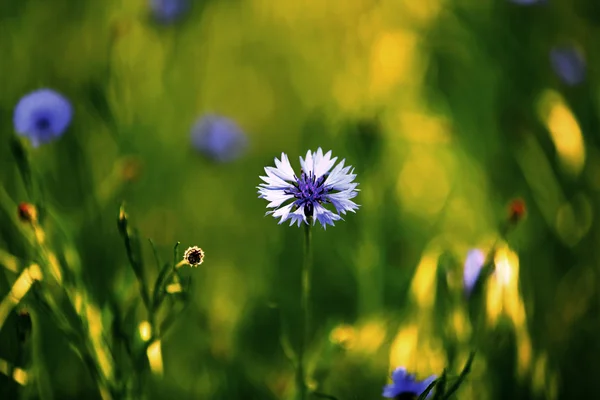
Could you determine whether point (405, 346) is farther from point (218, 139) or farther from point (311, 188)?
point (218, 139)

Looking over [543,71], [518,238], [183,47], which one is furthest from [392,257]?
[183,47]

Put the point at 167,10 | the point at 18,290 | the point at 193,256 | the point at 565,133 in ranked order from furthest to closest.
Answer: the point at 167,10
the point at 565,133
the point at 18,290
the point at 193,256

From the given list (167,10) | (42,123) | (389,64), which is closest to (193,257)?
(42,123)

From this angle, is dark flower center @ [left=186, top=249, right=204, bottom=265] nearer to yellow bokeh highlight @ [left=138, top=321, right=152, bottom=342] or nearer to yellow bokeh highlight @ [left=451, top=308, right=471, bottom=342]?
yellow bokeh highlight @ [left=138, top=321, right=152, bottom=342]

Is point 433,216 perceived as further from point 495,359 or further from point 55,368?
point 55,368

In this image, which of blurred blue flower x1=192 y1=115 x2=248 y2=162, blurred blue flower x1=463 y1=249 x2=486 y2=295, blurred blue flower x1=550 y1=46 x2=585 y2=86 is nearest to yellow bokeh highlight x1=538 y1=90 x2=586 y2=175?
blurred blue flower x1=550 y1=46 x2=585 y2=86
